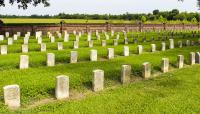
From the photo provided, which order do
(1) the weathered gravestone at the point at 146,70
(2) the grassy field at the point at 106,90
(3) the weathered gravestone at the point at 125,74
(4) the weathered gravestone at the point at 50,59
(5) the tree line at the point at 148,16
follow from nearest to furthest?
(2) the grassy field at the point at 106,90 → (3) the weathered gravestone at the point at 125,74 → (1) the weathered gravestone at the point at 146,70 → (4) the weathered gravestone at the point at 50,59 → (5) the tree line at the point at 148,16

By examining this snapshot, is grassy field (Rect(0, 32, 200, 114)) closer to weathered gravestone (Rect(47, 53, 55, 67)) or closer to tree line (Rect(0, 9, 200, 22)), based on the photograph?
weathered gravestone (Rect(47, 53, 55, 67))

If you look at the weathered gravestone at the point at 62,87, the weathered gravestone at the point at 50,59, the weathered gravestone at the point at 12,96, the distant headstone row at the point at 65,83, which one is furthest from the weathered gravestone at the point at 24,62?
the weathered gravestone at the point at 12,96

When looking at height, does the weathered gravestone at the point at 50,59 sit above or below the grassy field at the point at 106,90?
above

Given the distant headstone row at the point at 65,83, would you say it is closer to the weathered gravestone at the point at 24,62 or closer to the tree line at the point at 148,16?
the weathered gravestone at the point at 24,62

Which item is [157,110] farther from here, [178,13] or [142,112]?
[178,13]

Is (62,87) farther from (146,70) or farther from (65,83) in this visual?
(146,70)

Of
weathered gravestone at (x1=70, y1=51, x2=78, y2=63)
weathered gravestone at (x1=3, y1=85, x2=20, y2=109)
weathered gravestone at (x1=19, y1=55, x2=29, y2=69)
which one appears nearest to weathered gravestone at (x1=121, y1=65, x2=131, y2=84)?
weathered gravestone at (x1=3, y1=85, x2=20, y2=109)

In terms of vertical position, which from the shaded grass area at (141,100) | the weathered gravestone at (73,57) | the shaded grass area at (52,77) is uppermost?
the weathered gravestone at (73,57)

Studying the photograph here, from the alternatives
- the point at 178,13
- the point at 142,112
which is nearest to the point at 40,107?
the point at 142,112

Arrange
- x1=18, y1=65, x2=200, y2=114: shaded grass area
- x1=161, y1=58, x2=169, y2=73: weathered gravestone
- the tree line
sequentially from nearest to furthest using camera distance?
x1=18, y1=65, x2=200, y2=114: shaded grass area < x1=161, y1=58, x2=169, y2=73: weathered gravestone < the tree line

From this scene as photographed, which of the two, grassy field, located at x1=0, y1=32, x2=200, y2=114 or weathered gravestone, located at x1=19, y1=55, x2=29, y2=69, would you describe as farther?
weathered gravestone, located at x1=19, y1=55, x2=29, y2=69

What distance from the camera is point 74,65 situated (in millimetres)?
17125

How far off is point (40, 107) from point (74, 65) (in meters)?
6.89

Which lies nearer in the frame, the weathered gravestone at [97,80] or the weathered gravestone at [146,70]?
the weathered gravestone at [97,80]
